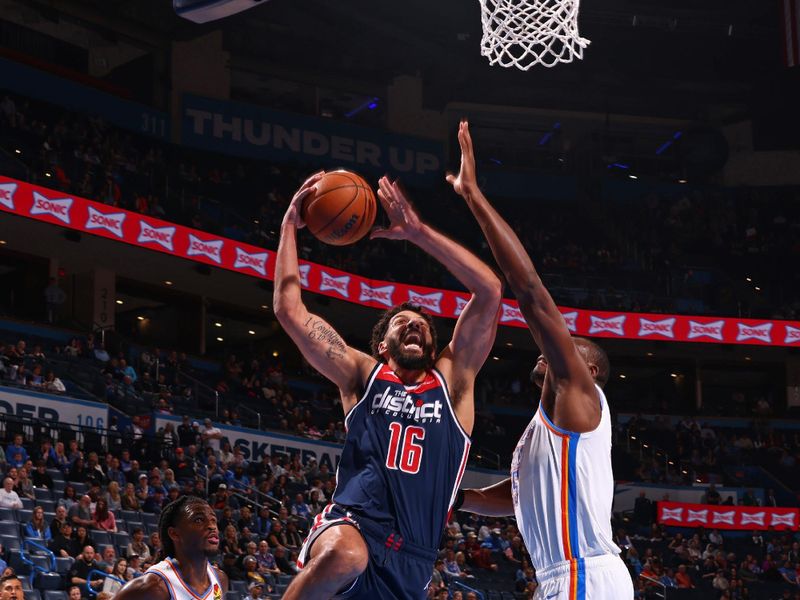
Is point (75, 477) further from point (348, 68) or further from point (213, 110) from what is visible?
point (348, 68)

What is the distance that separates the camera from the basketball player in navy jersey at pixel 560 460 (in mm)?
3979

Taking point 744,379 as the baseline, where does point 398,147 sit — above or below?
above

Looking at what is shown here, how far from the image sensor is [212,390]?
71.0 ft

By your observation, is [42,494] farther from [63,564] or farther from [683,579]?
[683,579]

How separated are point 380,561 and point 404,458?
16.2 inches

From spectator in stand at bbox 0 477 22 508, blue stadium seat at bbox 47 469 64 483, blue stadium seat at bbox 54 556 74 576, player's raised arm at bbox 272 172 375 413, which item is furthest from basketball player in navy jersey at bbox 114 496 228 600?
blue stadium seat at bbox 47 469 64 483

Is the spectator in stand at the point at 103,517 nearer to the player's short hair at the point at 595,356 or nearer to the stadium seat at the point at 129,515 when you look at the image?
the stadium seat at the point at 129,515

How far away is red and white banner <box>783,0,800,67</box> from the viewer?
2000cm

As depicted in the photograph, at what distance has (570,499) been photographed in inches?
161

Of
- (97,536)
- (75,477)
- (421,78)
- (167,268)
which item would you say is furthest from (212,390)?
(421,78)

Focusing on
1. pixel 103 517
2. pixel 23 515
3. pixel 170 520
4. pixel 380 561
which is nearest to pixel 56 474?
pixel 103 517

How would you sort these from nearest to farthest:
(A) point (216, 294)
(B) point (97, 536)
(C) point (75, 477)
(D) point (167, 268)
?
1. (B) point (97, 536)
2. (C) point (75, 477)
3. (D) point (167, 268)
4. (A) point (216, 294)

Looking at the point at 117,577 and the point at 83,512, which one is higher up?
the point at 83,512

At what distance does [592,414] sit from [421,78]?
28707 mm
